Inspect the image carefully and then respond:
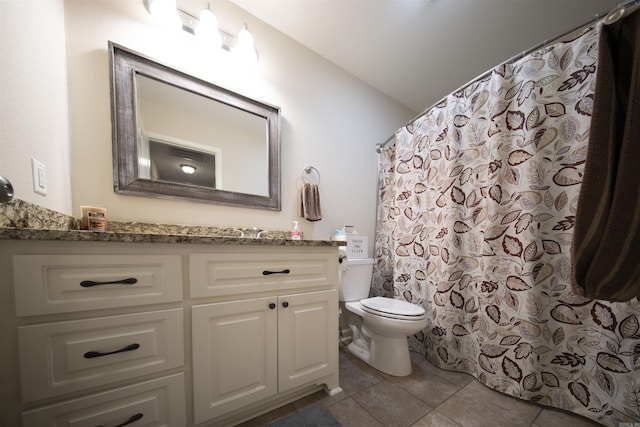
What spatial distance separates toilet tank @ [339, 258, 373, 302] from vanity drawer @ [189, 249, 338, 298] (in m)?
0.47

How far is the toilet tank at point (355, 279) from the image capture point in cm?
155

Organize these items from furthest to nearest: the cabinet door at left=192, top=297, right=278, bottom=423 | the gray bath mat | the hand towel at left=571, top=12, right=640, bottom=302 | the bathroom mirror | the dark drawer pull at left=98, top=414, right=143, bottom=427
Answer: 1. the bathroom mirror
2. the gray bath mat
3. the cabinet door at left=192, top=297, right=278, bottom=423
4. the dark drawer pull at left=98, top=414, right=143, bottom=427
5. the hand towel at left=571, top=12, right=640, bottom=302

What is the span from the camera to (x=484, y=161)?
4.10 feet

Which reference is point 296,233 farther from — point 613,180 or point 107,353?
point 613,180

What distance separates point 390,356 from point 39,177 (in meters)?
1.87

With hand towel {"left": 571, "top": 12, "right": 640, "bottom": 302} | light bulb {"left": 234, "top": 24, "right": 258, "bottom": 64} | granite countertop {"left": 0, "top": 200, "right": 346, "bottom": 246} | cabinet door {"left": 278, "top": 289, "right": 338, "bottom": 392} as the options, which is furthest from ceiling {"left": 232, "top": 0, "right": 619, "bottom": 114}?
cabinet door {"left": 278, "top": 289, "right": 338, "bottom": 392}

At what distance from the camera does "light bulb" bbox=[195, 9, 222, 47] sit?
3.82ft

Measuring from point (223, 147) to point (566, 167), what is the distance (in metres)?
1.86

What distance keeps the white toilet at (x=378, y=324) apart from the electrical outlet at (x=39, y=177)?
57.6 inches

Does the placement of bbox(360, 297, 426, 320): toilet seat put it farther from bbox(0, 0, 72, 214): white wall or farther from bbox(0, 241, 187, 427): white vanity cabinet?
bbox(0, 0, 72, 214): white wall

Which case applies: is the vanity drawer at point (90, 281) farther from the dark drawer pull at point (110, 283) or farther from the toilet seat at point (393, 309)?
the toilet seat at point (393, 309)

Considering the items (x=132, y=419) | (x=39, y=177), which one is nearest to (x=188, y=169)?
(x=39, y=177)

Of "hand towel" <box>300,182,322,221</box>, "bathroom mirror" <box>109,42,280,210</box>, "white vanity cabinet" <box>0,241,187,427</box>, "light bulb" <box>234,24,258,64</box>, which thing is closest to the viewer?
"white vanity cabinet" <box>0,241,187,427</box>

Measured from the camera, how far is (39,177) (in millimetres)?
738
